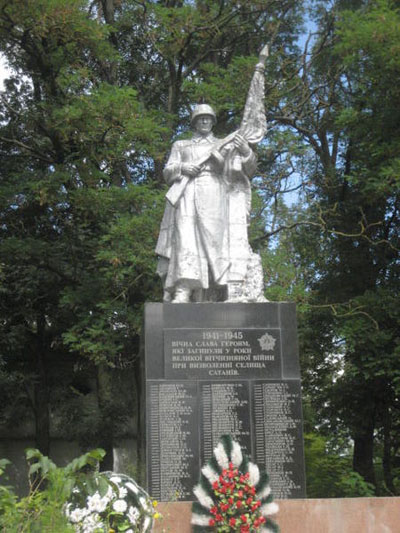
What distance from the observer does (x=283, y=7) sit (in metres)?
21.3

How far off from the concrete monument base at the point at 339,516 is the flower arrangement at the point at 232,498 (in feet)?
1.63

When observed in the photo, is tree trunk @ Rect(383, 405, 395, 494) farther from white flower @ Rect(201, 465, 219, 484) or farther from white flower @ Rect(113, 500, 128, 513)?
white flower @ Rect(113, 500, 128, 513)

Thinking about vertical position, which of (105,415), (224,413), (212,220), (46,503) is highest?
(212,220)

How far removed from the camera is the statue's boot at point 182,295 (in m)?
9.65

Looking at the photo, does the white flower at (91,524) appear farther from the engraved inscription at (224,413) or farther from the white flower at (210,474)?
the engraved inscription at (224,413)

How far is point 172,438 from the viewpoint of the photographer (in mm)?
8602

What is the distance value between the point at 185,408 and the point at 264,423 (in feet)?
2.84

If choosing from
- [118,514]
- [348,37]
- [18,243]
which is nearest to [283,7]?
[348,37]

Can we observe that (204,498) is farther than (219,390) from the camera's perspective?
No

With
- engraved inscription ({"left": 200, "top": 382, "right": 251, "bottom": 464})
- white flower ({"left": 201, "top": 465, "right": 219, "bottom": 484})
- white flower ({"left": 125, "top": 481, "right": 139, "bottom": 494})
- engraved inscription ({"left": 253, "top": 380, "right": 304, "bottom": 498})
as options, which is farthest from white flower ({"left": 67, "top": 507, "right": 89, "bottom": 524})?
engraved inscription ({"left": 253, "top": 380, "right": 304, "bottom": 498})

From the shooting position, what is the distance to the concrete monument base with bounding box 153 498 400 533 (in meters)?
7.48

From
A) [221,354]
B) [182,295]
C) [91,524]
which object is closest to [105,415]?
[182,295]

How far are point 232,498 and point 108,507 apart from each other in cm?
152

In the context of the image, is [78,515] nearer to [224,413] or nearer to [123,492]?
[123,492]
